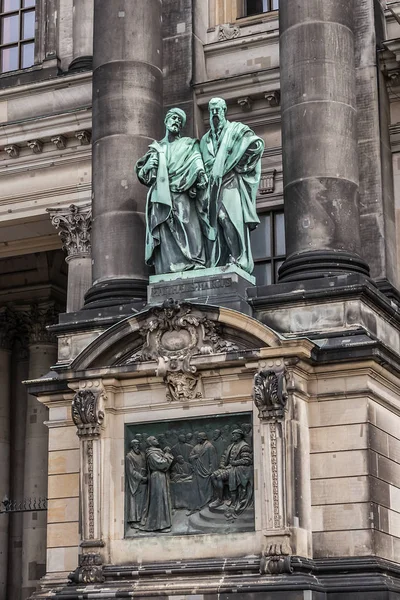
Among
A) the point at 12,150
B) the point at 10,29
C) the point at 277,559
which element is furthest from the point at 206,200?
the point at 10,29

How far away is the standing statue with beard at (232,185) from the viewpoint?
2359 centimetres

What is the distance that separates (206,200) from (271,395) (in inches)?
158

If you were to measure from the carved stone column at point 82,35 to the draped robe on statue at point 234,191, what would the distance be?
8.22 m

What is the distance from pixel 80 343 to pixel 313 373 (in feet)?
14.9

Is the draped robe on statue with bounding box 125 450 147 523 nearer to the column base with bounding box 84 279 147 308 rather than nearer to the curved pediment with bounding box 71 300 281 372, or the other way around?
the curved pediment with bounding box 71 300 281 372

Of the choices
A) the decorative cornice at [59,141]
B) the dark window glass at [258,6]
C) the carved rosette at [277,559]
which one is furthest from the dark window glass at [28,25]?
the carved rosette at [277,559]

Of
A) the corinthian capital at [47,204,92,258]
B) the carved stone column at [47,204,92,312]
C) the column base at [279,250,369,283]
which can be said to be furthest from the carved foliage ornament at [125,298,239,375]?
the corinthian capital at [47,204,92,258]

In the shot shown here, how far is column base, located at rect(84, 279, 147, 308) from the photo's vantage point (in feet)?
81.1

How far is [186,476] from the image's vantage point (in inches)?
881

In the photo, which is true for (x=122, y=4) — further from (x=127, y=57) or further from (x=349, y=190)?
(x=349, y=190)

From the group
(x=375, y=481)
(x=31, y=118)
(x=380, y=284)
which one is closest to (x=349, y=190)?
(x=380, y=284)

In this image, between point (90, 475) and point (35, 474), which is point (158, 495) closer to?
point (90, 475)

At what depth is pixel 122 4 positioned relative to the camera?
26531 mm

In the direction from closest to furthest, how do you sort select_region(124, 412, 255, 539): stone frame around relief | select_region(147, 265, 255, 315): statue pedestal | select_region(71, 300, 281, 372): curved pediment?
select_region(124, 412, 255, 539): stone frame around relief, select_region(71, 300, 281, 372): curved pediment, select_region(147, 265, 255, 315): statue pedestal
